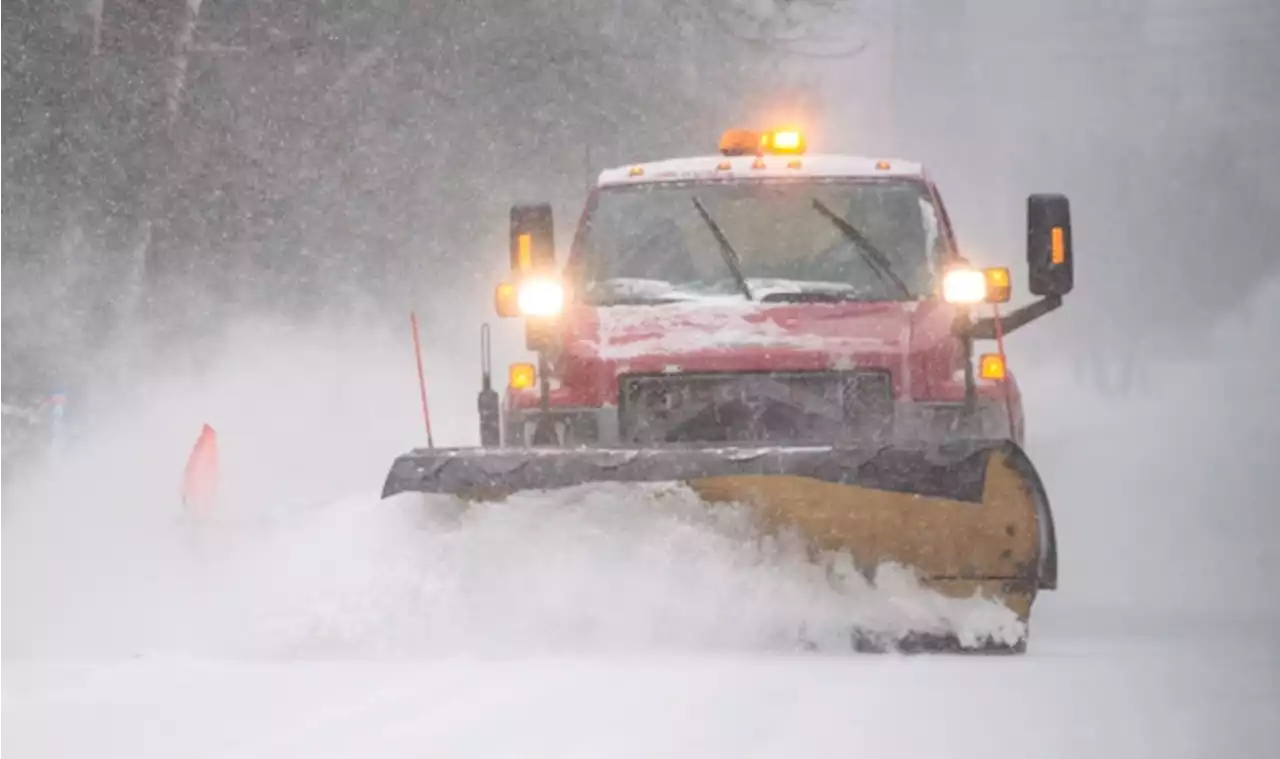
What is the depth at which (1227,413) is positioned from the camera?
65.1 feet

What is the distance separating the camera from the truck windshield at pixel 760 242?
8.64 metres

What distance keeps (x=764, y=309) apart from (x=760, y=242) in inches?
24.1

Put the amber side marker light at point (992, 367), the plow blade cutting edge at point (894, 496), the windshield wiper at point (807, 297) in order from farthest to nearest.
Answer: the windshield wiper at point (807, 297) < the amber side marker light at point (992, 367) < the plow blade cutting edge at point (894, 496)

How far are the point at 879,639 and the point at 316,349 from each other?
14.1 meters

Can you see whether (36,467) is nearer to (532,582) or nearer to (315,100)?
(532,582)

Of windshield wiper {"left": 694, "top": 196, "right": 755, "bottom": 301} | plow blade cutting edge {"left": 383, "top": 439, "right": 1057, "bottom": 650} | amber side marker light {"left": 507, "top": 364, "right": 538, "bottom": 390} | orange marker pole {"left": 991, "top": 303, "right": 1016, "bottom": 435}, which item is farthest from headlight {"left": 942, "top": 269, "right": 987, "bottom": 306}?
amber side marker light {"left": 507, "top": 364, "right": 538, "bottom": 390}

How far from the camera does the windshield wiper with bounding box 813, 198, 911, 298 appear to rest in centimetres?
863

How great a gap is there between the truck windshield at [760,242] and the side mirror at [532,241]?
17.8 inches

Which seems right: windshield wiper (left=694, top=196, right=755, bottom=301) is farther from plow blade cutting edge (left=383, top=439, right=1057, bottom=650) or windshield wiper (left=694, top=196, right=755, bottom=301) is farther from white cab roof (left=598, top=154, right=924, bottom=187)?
plow blade cutting edge (left=383, top=439, right=1057, bottom=650)

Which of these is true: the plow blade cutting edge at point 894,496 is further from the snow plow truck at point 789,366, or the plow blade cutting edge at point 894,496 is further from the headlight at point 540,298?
the headlight at point 540,298

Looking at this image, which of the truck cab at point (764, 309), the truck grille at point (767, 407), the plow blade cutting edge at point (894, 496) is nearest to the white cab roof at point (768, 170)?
the truck cab at point (764, 309)

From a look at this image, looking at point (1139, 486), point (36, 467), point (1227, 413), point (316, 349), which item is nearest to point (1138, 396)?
point (1227, 413)

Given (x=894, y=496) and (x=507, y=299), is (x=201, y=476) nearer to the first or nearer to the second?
(x=507, y=299)

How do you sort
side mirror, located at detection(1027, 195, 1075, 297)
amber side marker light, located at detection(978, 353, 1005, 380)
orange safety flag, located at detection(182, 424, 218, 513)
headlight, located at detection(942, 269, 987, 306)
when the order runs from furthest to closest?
1. orange safety flag, located at detection(182, 424, 218, 513)
2. headlight, located at detection(942, 269, 987, 306)
3. amber side marker light, located at detection(978, 353, 1005, 380)
4. side mirror, located at detection(1027, 195, 1075, 297)
